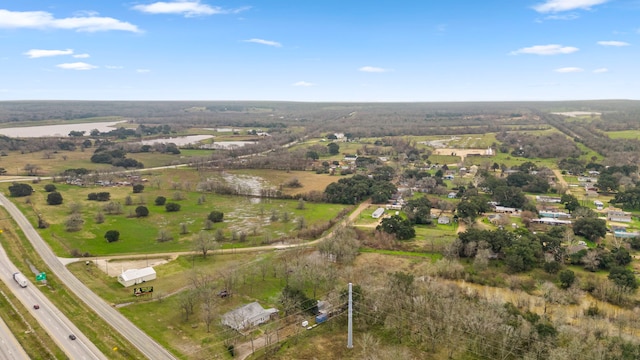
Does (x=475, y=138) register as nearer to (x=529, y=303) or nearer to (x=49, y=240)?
(x=529, y=303)

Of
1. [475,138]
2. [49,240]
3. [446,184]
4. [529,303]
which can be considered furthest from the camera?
[475,138]

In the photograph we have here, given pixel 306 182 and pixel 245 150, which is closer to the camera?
pixel 306 182

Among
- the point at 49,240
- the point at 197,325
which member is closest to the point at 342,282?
the point at 197,325

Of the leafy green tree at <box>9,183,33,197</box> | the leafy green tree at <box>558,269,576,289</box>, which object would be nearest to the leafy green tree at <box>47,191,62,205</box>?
the leafy green tree at <box>9,183,33,197</box>

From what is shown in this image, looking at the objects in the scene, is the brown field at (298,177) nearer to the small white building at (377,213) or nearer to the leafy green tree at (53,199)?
the small white building at (377,213)

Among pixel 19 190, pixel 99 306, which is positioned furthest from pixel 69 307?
pixel 19 190

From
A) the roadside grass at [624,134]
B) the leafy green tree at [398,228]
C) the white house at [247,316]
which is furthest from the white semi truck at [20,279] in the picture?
the roadside grass at [624,134]

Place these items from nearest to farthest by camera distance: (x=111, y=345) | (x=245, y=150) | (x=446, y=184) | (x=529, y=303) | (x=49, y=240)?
(x=111, y=345) → (x=529, y=303) → (x=49, y=240) → (x=446, y=184) → (x=245, y=150)
